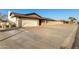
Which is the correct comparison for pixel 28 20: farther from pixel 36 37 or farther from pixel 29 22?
pixel 36 37

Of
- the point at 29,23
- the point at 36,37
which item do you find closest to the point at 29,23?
the point at 29,23

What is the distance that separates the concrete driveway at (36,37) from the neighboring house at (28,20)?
4 centimetres

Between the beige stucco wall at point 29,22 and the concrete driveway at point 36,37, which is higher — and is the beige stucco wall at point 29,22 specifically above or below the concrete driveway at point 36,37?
above

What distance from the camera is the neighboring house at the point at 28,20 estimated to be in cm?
123

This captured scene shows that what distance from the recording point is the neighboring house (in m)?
1.23

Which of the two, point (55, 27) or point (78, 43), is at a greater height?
point (55, 27)

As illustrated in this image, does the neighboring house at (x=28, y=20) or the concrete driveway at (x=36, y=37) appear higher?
the neighboring house at (x=28, y=20)

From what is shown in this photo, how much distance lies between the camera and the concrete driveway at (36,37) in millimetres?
1179

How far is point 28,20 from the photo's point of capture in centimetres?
124
